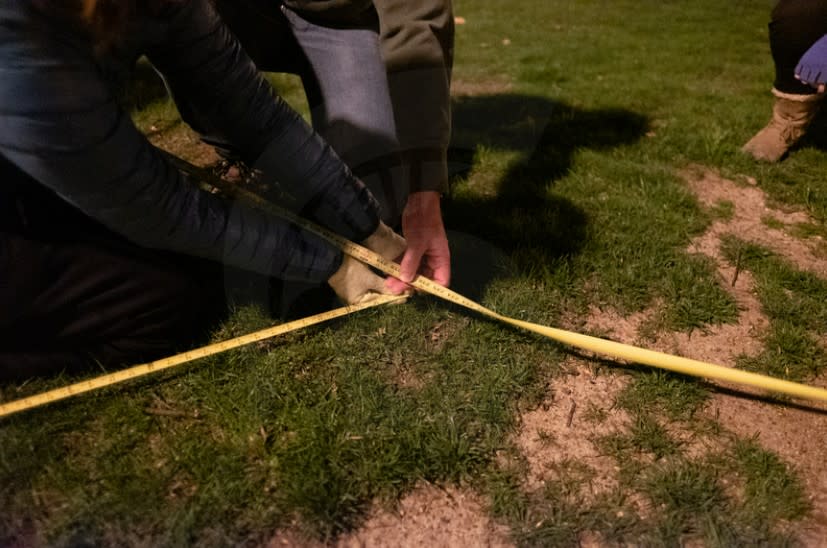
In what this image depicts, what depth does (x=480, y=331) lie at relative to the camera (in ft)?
6.75

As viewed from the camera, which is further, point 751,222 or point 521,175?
point 521,175

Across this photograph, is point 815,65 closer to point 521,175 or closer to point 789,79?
point 789,79

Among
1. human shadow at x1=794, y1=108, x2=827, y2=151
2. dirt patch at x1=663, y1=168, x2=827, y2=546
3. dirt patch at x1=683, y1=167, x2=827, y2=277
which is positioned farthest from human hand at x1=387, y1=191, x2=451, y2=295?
human shadow at x1=794, y1=108, x2=827, y2=151

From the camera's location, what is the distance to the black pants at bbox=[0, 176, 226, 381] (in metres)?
1.70

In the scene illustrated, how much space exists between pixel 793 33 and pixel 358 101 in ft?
7.17

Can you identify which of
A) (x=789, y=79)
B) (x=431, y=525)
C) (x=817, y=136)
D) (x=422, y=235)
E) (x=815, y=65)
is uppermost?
(x=815, y=65)

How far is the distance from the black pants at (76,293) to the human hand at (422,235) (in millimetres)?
685

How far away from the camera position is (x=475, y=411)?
1800mm

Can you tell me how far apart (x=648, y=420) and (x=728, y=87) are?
11.2 ft

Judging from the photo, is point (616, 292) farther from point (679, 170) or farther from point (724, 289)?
point (679, 170)

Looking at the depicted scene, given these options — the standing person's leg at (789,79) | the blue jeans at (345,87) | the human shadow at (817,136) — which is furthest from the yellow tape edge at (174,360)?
the human shadow at (817,136)

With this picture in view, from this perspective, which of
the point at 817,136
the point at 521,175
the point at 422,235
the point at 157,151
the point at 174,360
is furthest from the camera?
the point at 817,136

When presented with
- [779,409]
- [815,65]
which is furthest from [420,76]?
[815,65]

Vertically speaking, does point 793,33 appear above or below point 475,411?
above
